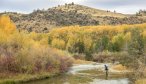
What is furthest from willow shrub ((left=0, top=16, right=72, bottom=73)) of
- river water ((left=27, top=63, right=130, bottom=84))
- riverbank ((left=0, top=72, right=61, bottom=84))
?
river water ((left=27, top=63, right=130, bottom=84))

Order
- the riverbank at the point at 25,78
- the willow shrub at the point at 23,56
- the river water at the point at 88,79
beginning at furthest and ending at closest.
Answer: the willow shrub at the point at 23,56 → the riverbank at the point at 25,78 → the river water at the point at 88,79

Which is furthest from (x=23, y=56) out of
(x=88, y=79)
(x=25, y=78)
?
(x=88, y=79)

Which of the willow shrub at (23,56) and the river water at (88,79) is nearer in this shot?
the river water at (88,79)

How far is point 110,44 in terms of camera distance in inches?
5699

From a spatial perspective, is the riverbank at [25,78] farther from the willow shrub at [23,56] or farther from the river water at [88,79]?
the river water at [88,79]

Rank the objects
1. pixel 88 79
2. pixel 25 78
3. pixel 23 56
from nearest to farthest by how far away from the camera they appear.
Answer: pixel 25 78, pixel 88 79, pixel 23 56

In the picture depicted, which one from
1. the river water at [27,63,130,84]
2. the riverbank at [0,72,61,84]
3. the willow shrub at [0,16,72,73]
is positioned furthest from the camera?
the willow shrub at [0,16,72,73]

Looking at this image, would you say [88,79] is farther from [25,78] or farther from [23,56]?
[23,56]

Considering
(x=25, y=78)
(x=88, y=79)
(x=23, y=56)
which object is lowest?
(x=88, y=79)

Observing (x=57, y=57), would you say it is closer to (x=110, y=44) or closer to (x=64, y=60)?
(x=64, y=60)

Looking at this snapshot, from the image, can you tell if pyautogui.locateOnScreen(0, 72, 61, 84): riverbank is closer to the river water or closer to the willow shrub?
the willow shrub

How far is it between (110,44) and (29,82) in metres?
84.3

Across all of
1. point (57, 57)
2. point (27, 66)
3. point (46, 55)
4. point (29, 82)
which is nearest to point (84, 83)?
point (29, 82)

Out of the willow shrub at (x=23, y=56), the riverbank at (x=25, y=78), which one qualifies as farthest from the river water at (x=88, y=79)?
the willow shrub at (x=23, y=56)
